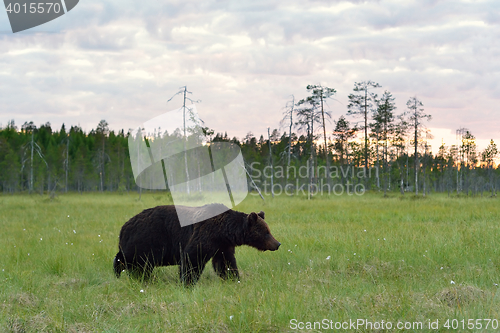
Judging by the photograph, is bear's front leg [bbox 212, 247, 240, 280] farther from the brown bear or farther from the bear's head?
the bear's head

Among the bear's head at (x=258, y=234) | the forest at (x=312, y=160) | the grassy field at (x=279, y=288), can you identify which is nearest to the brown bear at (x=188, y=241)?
the bear's head at (x=258, y=234)

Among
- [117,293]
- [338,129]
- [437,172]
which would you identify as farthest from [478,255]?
[437,172]

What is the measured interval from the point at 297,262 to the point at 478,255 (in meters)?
3.87

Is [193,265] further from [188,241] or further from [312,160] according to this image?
[312,160]

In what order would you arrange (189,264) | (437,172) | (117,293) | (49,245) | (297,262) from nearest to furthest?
(117,293) → (189,264) → (297,262) → (49,245) → (437,172)

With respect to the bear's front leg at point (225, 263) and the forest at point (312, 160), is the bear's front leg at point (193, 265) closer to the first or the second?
the bear's front leg at point (225, 263)

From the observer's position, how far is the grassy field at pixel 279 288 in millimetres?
4188

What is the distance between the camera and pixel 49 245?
941 cm

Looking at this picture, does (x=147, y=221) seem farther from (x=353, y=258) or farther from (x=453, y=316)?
(x=453, y=316)

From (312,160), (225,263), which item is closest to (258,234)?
(225,263)

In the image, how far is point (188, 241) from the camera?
21.3 feet

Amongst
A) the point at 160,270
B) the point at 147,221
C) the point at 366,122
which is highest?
the point at 366,122

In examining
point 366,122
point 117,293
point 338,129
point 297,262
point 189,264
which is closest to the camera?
point 117,293

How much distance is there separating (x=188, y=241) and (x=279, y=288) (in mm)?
1885
